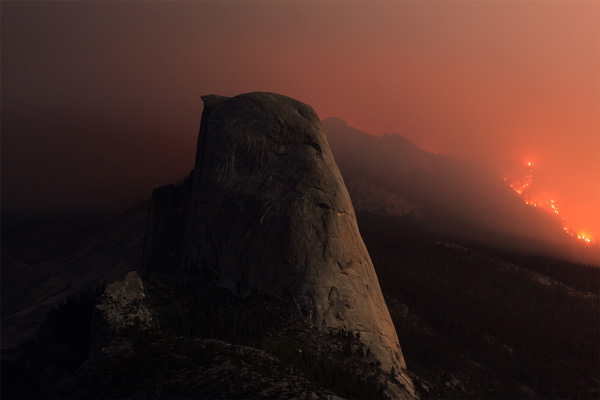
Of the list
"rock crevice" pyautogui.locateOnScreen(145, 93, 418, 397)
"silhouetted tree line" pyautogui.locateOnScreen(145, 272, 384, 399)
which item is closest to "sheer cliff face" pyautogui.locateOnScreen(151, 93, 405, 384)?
A: "rock crevice" pyautogui.locateOnScreen(145, 93, 418, 397)

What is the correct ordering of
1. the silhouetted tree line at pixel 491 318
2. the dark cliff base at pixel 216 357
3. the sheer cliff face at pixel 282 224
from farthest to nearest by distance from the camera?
the silhouetted tree line at pixel 491 318
the sheer cliff face at pixel 282 224
the dark cliff base at pixel 216 357


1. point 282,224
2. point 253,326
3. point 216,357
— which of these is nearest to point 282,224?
point 282,224

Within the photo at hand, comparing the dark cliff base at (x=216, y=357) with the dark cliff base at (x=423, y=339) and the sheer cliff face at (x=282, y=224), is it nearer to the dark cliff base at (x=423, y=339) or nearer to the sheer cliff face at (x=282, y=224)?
the dark cliff base at (x=423, y=339)

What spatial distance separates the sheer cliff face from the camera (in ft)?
141

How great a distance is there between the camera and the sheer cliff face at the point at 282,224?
43.1 meters

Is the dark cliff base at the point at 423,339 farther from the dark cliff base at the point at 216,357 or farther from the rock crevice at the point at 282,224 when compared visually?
the rock crevice at the point at 282,224

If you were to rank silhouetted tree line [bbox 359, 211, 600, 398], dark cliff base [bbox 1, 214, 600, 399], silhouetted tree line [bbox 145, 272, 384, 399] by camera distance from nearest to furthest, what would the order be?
dark cliff base [bbox 1, 214, 600, 399] → silhouetted tree line [bbox 145, 272, 384, 399] → silhouetted tree line [bbox 359, 211, 600, 398]

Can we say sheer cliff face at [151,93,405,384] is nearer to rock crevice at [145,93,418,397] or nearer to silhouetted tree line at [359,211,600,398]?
rock crevice at [145,93,418,397]

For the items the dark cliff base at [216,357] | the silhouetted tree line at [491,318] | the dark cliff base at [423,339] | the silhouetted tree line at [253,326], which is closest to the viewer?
the dark cliff base at [216,357]

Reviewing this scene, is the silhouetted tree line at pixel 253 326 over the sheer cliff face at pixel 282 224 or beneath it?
beneath

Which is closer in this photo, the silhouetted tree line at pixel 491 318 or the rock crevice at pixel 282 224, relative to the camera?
the rock crevice at pixel 282 224

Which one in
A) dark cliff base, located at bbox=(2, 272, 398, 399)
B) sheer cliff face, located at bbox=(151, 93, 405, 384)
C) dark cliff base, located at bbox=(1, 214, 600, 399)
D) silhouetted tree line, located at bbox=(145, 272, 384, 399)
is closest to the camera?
dark cliff base, located at bbox=(2, 272, 398, 399)

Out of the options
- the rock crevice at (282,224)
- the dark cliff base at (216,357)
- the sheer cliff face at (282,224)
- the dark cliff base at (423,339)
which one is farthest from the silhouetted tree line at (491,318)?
the dark cliff base at (216,357)

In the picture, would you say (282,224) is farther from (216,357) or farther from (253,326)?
(216,357)
